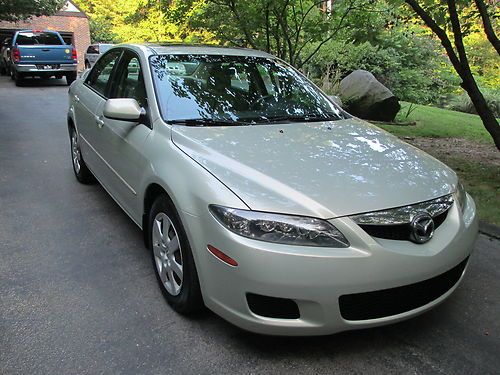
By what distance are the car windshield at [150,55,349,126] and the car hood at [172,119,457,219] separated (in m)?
0.19

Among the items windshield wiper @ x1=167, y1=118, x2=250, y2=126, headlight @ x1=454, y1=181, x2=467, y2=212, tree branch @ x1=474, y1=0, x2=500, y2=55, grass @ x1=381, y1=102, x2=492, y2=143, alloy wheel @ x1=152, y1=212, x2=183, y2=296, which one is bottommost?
grass @ x1=381, y1=102, x2=492, y2=143

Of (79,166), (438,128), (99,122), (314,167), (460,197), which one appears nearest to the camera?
(314,167)

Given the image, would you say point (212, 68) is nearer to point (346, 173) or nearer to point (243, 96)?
point (243, 96)

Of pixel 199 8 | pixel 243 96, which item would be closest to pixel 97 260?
pixel 243 96

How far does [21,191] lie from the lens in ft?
17.3

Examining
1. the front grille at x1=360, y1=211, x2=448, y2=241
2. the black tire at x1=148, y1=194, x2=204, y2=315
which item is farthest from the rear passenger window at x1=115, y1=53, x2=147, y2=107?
the front grille at x1=360, y1=211, x2=448, y2=241

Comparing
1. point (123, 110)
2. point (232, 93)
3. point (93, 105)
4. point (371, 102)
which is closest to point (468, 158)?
point (371, 102)

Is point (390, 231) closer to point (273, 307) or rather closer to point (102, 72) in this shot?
point (273, 307)

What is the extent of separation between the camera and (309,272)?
7.32ft

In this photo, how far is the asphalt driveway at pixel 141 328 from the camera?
248 cm

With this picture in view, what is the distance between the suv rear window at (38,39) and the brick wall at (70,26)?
41.9 feet

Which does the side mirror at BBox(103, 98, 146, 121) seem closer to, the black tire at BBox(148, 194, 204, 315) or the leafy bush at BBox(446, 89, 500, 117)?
the black tire at BBox(148, 194, 204, 315)

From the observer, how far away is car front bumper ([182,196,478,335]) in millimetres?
2238

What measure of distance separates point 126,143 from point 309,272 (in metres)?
1.94
